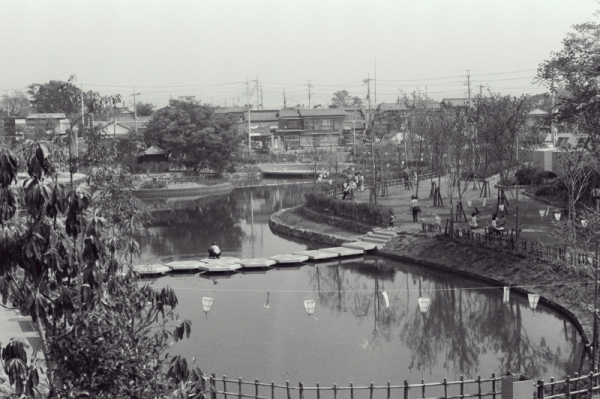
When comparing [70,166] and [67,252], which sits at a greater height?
[70,166]

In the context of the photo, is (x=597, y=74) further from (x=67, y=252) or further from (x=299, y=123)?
(x=299, y=123)

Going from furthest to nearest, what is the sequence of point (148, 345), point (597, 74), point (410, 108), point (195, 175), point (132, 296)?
point (195, 175)
point (410, 108)
point (597, 74)
point (132, 296)
point (148, 345)

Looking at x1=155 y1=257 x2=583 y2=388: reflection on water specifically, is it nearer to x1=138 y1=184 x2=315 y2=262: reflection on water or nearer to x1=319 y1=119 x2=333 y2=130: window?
x1=138 y1=184 x2=315 y2=262: reflection on water

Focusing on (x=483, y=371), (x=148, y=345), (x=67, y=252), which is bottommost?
(x=483, y=371)

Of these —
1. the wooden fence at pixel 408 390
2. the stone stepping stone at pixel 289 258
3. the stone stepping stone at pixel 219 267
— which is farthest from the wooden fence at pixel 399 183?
the wooden fence at pixel 408 390

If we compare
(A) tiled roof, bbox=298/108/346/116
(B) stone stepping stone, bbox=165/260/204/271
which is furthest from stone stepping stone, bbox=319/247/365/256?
(A) tiled roof, bbox=298/108/346/116

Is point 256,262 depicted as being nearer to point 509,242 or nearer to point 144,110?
point 509,242

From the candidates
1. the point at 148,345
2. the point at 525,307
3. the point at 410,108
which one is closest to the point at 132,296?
the point at 148,345

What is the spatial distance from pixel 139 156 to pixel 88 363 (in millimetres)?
53834

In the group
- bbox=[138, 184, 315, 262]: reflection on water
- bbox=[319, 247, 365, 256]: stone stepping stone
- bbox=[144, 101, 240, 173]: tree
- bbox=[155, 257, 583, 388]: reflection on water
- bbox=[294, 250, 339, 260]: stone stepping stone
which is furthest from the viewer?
bbox=[144, 101, 240, 173]: tree

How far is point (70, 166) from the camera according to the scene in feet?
26.6

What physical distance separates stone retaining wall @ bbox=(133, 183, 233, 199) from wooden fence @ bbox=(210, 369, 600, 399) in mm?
39789

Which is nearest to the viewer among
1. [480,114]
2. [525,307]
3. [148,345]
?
[148,345]

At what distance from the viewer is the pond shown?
15992mm
